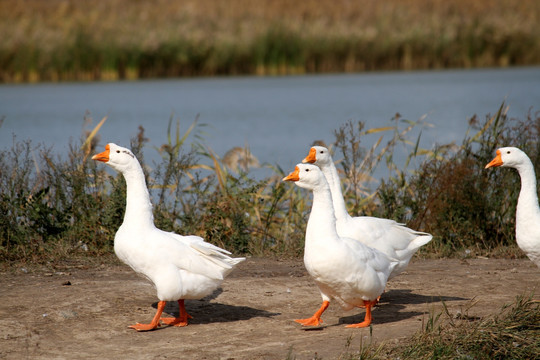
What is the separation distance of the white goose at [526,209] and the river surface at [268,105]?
6362 millimetres

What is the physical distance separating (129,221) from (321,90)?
1617 centimetres

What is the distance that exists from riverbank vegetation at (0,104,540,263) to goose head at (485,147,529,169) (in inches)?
72.1

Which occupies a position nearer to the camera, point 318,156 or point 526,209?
point 526,209

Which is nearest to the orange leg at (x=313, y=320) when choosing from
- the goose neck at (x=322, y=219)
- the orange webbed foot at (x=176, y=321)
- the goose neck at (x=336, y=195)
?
the goose neck at (x=322, y=219)

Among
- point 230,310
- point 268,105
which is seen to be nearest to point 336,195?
point 230,310

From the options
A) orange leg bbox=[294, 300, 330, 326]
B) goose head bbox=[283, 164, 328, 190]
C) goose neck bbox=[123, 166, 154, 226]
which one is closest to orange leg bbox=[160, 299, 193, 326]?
goose neck bbox=[123, 166, 154, 226]

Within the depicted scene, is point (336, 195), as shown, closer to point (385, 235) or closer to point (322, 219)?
point (385, 235)

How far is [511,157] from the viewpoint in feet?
21.9

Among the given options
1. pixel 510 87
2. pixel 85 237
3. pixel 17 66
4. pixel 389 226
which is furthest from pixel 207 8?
pixel 389 226

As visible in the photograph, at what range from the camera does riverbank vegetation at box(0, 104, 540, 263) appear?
8336mm

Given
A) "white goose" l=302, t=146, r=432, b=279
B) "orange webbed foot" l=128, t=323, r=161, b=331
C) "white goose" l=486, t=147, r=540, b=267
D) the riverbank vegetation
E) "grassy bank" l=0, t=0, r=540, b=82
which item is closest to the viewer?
A: "orange webbed foot" l=128, t=323, r=161, b=331

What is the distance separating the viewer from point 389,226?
6.57 metres

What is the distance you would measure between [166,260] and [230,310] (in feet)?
2.81

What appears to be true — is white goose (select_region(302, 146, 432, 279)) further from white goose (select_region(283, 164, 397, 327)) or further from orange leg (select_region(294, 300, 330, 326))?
orange leg (select_region(294, 300, 330, 326))
